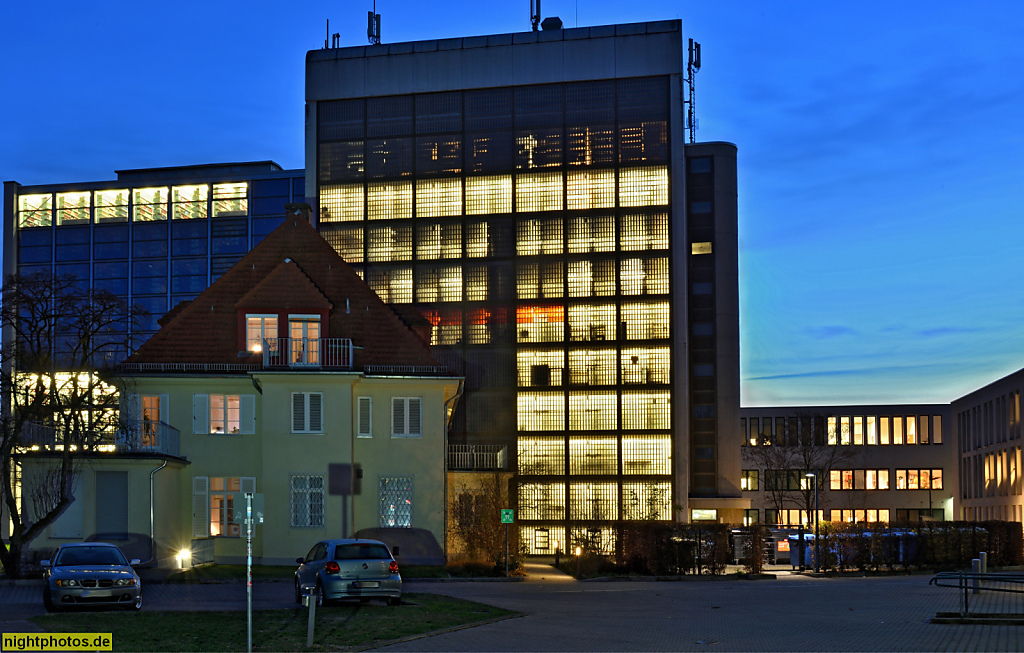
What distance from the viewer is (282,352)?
134 feet

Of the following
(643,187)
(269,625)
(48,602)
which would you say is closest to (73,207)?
(643,187)

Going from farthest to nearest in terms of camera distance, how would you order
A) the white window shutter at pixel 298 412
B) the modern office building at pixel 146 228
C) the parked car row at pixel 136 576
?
the modern office building at pixel 146 228
the white window shutter at pixel 298 412
the parked car row at pixel 136 576

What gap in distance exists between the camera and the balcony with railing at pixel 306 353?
134 ft

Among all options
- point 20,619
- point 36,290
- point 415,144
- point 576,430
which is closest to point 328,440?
point 36,290

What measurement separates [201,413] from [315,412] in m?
4.23

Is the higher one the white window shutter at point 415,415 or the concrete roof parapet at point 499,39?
the concrete roof parapet at point 499,39

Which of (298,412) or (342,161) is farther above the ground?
(342,161)

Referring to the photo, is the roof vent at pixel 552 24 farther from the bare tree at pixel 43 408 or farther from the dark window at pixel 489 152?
the bare tree at pixel 43 408

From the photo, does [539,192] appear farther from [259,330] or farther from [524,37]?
[259,330]

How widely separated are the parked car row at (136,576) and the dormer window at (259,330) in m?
17.1

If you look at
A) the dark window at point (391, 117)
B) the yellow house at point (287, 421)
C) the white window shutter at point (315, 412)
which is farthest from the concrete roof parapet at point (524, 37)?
the white window shutter at point (315, 412)

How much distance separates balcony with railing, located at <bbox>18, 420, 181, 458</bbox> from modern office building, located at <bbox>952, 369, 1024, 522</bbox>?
5045cm

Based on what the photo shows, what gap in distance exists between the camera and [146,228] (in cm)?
8806

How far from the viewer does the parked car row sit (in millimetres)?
23359
